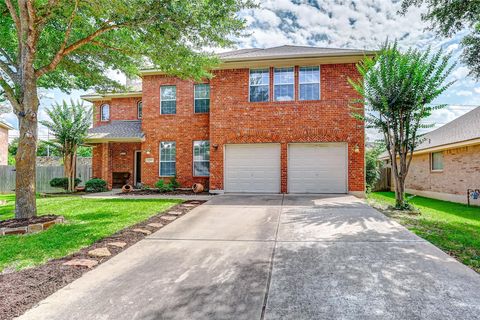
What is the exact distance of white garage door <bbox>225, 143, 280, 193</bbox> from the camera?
11.6 m

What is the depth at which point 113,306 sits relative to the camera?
2.73 metres

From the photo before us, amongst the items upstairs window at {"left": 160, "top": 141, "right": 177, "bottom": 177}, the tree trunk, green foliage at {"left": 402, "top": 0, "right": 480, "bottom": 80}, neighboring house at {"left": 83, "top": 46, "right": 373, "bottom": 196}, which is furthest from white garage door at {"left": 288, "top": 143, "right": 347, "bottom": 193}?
the tree trunk

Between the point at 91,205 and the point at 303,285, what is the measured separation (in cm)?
832

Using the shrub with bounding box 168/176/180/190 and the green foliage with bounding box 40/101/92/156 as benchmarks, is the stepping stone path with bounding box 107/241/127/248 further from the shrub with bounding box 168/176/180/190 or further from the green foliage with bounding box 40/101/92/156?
the green foliage with bounding box 40/101/92/156

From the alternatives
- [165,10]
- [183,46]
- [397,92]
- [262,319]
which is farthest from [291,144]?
[262,319]

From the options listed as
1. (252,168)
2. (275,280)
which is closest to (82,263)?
(275,280)

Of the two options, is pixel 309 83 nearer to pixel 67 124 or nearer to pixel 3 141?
pixel 67 124

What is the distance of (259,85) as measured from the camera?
11789mm

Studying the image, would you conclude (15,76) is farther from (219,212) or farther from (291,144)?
(291,144)

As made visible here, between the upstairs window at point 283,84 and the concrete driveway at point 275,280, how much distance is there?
7.37m

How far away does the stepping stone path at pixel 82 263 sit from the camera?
3.78m

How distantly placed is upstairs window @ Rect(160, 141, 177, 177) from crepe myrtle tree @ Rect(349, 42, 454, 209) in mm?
8701

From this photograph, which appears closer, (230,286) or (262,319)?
(262,319)

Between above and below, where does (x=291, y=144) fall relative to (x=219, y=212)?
above
